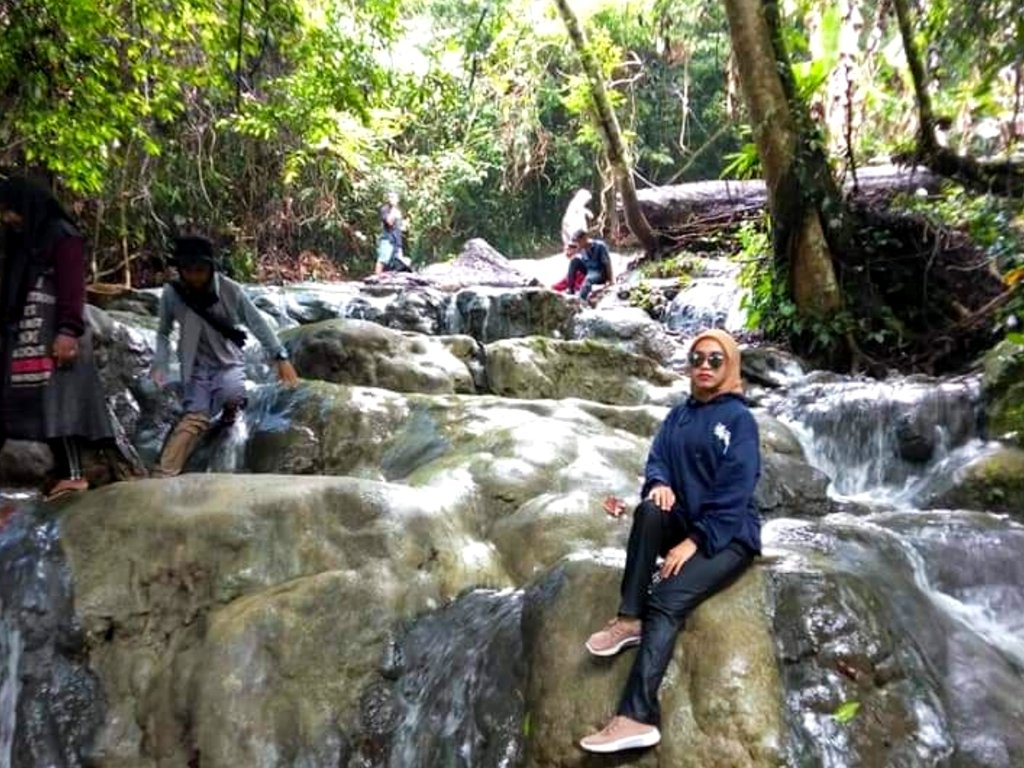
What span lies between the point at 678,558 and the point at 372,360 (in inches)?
208

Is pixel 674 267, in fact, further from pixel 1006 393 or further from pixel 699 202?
pixel 1006 393

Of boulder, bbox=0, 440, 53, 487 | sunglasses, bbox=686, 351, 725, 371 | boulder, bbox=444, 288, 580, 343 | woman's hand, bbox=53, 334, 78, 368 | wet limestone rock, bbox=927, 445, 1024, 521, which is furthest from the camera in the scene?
boulder, bbox=444, 288, 580, 343

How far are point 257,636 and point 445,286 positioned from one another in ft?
35.6

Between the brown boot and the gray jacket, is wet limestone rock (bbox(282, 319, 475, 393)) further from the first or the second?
the brown boot

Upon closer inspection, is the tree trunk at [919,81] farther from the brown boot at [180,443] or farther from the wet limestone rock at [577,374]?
the brown boot at [180,443]

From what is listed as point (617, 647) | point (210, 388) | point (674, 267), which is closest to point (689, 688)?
point (617, 647)

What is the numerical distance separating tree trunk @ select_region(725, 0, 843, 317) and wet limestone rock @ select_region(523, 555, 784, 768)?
699 cm

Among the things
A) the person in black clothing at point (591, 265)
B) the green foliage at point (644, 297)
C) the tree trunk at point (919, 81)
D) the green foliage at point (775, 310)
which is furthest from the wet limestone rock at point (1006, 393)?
the person in black clothing at point (591, 265)

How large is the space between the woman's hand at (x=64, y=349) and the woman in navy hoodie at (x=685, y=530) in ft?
9.28

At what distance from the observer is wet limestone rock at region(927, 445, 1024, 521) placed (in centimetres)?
634

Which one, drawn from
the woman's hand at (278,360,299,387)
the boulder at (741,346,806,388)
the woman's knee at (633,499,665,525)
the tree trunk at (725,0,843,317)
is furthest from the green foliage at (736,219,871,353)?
the woman's knee at (633,499,665,525)

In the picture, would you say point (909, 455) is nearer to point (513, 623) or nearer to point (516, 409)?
point (516, 409)

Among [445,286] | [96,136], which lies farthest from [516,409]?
[445,286]

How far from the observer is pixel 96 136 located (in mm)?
6992
